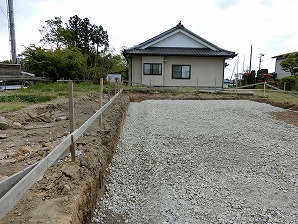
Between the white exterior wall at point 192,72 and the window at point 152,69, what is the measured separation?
0.24 metres

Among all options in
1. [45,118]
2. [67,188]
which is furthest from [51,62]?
[67,188]

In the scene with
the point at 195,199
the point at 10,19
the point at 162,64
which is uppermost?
the point at 10,19

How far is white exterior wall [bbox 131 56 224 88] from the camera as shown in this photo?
17047 mm

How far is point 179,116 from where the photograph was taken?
798 cm

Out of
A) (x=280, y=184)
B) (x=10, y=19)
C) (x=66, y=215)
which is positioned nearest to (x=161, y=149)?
(x=280, y=184)

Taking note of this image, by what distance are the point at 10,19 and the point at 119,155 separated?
1142 cm

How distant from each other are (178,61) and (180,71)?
75 centimetres

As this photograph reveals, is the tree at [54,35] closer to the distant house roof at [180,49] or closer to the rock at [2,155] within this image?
the distant house roof at [180,49]

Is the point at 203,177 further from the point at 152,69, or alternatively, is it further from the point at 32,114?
the point at 152,69

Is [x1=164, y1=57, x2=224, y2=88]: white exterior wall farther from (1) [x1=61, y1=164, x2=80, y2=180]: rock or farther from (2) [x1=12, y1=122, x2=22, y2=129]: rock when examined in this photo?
(1) [x1=61, y1=164, x2=80, y2=180]: rock

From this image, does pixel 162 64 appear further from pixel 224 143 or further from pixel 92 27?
pixel 92 27

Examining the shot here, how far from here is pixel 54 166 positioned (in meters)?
2.60

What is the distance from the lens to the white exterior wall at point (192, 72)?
17.0 meters

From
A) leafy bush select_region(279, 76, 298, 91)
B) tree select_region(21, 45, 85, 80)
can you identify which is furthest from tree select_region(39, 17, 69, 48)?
leafy bush select_region(279, 76, 298, 91)
